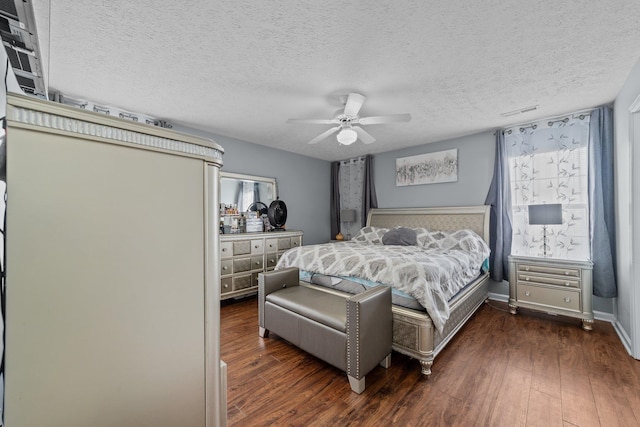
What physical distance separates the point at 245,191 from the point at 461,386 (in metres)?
3.92

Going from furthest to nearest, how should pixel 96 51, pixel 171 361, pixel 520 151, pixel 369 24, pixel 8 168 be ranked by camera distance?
1. pixel 520 151
2. pixel 96 51
3. pixel 369 24
4. pixel 171 361
5. pixel 8 168

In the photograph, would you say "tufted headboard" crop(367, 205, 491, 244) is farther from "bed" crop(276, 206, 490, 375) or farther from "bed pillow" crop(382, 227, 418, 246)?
"bed pillow" crop(382, 227, 418, 246)

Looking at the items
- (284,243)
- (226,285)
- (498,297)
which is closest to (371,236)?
(284,243)

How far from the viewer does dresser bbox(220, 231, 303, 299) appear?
3785 millimetres

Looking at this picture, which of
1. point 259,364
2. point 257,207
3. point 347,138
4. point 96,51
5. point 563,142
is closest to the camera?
point 96,51

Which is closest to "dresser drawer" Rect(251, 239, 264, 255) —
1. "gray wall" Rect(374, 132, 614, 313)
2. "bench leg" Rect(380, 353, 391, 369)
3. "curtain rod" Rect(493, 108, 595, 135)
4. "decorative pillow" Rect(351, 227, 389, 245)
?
"decorative pillow" Rect(351, 227, 389, 245)

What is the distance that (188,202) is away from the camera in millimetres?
686

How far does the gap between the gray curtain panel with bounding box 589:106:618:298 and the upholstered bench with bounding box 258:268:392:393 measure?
9.15 ft

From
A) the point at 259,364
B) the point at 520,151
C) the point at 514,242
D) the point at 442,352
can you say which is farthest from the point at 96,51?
the point at 514,242

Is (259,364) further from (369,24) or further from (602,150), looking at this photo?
(602,150)

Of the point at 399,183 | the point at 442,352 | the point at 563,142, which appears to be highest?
the point at 563,142

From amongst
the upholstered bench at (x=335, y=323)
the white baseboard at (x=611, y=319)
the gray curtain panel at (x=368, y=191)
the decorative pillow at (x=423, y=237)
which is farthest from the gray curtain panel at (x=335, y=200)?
the upholstered bench at (x=335, y=323)

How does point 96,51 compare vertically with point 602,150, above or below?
above

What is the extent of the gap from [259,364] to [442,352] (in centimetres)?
171
